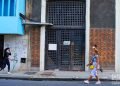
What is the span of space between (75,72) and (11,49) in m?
4.65

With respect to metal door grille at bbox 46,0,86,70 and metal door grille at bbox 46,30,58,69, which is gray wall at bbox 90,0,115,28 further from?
metal door grille at bbox 46,30,58,69

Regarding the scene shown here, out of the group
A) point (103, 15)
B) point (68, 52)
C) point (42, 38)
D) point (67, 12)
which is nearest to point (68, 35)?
point (68, 52)

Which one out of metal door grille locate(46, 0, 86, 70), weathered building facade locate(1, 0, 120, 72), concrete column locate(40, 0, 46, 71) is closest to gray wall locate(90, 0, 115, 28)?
weathered building facade locate(1, 0, 120, 72)

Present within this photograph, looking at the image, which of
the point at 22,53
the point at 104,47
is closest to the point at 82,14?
the point at 104,47

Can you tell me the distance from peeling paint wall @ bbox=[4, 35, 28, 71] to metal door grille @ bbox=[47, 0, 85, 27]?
236 centimetres

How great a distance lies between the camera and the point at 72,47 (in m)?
23.3

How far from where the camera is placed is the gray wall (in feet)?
75.0

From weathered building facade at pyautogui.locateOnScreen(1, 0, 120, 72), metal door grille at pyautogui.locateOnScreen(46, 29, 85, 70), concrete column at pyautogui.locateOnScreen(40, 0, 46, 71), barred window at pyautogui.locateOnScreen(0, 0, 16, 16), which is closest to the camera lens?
barred window at pyautogui.locateOnScreen(0, 0, 16, 16)

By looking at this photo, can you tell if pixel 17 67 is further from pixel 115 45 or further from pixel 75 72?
pixel 115 45

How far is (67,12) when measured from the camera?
2341 centimetres

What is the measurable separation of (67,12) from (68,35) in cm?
158

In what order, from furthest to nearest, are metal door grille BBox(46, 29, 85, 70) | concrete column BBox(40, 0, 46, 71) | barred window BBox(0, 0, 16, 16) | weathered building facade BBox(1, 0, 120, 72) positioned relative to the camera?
metal door grille BBox(46, 29, 85, 70) < concrete column BBox(40, 0, 46, 71) < weathered building facade BBox(1, 0, 120, 72) < barred window BBox(0, 0, 16, 16)

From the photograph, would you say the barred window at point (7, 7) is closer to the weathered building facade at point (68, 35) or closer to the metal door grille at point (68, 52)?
the weathered building facade at point (68, 35)

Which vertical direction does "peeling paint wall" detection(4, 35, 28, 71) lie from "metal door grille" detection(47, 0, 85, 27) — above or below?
below
